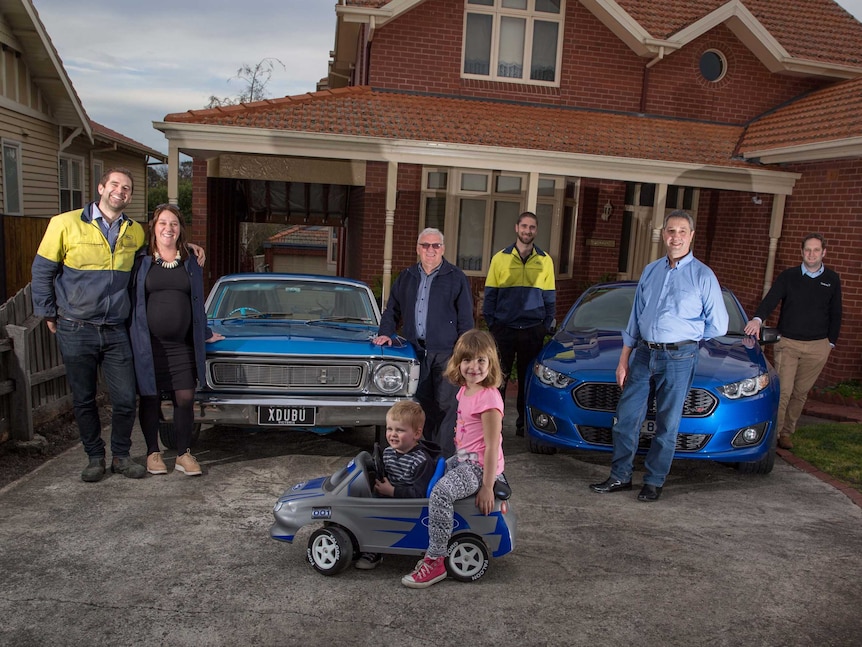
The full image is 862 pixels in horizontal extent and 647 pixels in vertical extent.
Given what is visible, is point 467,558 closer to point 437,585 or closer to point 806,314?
point 437,585

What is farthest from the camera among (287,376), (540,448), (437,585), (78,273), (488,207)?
(488,207)

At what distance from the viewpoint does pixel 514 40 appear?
13570 millimetres

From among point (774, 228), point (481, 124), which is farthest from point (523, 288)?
point (774, 228)

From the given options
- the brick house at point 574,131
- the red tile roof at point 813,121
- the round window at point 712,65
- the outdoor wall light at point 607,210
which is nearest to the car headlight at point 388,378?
the brick house at point 574,131

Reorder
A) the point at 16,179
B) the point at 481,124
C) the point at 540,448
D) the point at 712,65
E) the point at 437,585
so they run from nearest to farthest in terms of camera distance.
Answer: the point at 437,585, the point at 540,448, the point at 481,124, the point at 712,65, the point at 16,179

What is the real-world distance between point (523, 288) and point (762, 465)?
95.2 inches

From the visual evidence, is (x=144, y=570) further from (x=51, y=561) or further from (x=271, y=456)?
(x=271, y=456)

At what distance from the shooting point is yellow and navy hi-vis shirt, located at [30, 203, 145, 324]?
491 centimetres

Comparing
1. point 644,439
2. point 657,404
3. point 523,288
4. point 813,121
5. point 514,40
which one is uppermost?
point 514,40

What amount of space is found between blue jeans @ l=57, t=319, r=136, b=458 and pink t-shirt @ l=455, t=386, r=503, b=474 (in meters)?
2.60

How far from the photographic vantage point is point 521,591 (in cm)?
378

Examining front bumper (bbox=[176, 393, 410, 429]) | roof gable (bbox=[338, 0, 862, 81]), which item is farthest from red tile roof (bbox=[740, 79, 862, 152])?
front bumper (bbox=[176, 393, 410, 429])

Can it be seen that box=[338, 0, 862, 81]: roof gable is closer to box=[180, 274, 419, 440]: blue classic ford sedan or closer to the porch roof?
the porch roof

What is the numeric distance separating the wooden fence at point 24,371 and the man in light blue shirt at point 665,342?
4566mm
